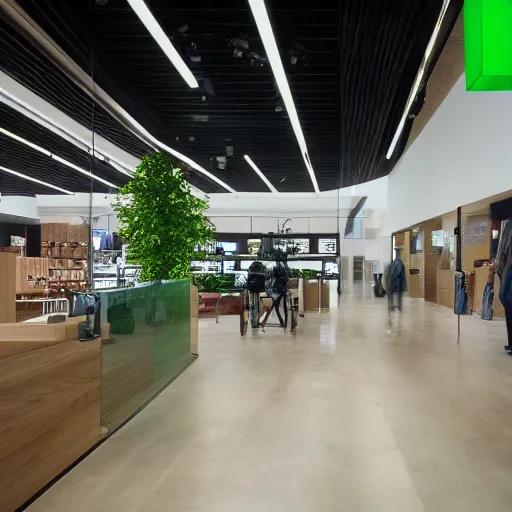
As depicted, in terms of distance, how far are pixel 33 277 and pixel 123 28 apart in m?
6.34

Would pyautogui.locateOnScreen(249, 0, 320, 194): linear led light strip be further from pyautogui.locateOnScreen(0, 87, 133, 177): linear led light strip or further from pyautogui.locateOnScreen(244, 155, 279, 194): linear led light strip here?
pyautogui.locateOnScreen(244, 155, 279, 194): linear led light strip

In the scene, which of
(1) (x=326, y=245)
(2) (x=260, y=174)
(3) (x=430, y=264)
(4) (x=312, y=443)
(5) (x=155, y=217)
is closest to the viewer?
(4) (x=312, y=443)

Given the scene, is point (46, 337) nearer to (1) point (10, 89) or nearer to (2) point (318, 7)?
(2) point (318, 7)

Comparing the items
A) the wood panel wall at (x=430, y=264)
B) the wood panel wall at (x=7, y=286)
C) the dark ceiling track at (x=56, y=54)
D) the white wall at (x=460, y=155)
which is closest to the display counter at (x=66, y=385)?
the wood panel wall at (x=7, y=286)

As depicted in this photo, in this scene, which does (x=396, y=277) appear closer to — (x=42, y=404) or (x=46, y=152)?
(x=46, y=152)

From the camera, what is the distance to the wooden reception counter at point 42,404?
2.39m

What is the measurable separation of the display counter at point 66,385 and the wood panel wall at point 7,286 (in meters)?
1.50

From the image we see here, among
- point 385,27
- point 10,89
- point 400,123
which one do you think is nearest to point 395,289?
point 400,123

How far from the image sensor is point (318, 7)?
643cm

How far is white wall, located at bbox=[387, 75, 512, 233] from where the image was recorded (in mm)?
9453

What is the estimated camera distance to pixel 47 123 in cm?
1084

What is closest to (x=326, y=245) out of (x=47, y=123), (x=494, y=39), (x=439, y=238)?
(x=439, y=238)

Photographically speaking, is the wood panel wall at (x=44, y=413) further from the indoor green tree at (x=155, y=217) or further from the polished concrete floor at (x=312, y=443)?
the indoor green tree at (x=155, y=217)

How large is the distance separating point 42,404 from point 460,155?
36.4ft
